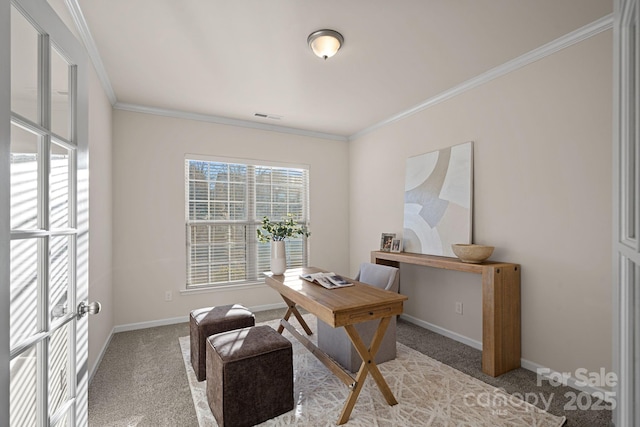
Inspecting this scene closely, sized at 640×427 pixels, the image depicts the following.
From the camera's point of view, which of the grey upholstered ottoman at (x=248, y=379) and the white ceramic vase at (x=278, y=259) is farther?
the white ceramic vase at (x=278, y=259)

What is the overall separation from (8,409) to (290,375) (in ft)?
5.07

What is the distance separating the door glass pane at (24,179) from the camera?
2.97ft

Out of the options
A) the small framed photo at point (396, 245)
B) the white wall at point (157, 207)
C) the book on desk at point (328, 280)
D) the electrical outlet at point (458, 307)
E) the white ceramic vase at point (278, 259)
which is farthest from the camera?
the small framed photo at point (396, 245)

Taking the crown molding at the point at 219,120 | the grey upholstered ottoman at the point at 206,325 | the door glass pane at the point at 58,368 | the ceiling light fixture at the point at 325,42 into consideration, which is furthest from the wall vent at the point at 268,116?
the door glass pane at the point at 58,368

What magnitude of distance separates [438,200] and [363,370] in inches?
82.4

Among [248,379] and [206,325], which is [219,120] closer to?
[206,325]

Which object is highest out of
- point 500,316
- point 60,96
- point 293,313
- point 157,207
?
point 60,96

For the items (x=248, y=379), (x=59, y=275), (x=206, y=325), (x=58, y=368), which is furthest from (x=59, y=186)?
(x=206, y=325)

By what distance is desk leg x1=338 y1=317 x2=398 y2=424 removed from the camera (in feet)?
6.63

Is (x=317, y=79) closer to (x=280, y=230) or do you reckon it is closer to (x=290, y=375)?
(x=280, y=230)

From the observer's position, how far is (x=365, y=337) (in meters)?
2.64

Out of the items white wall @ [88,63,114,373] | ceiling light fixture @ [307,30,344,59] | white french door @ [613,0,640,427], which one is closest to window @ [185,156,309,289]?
white wall @ [88,63,114,373]

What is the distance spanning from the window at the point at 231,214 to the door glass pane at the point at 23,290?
124 inches

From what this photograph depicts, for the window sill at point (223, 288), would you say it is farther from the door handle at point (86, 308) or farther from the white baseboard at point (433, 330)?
the door handle at point (86, 308)
